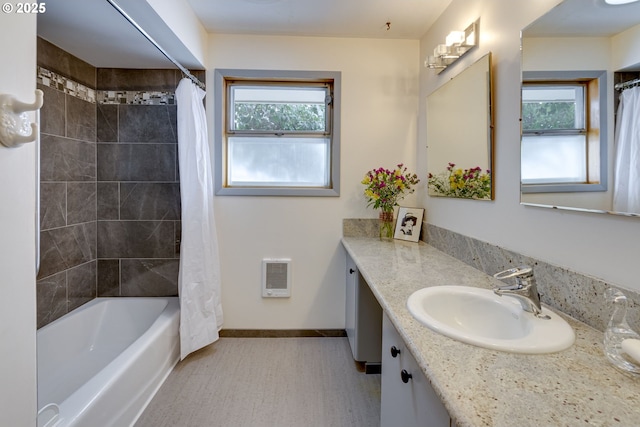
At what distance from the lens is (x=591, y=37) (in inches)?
38.3

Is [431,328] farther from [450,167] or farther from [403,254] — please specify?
[450,167]

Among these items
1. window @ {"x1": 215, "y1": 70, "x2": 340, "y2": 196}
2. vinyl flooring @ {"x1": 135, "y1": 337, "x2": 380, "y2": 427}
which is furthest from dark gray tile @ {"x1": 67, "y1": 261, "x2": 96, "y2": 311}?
window @ {"x1": 215, "y1": 70, "x2": 340, "y2": 196}

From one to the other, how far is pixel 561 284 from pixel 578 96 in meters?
0.63

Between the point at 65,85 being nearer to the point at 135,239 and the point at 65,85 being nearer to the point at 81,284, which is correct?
the point at 135,239

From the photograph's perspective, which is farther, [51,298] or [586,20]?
[51,298]

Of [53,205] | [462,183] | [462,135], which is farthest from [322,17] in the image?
[53,205]

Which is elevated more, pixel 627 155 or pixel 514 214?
pixel 627 155

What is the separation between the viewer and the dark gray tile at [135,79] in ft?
7.57

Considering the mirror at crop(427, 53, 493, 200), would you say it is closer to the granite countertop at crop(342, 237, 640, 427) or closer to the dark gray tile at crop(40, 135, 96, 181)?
the granite countertop at crop(342, 237, 640, 427)

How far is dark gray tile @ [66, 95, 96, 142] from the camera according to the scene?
2.06 m

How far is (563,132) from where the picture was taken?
1.07m

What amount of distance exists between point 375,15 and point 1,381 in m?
2.45

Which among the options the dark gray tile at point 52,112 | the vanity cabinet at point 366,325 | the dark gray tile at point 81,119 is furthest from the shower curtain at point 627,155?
the dark gray tile at point 81,119

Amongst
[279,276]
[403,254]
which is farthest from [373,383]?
[279,276]
